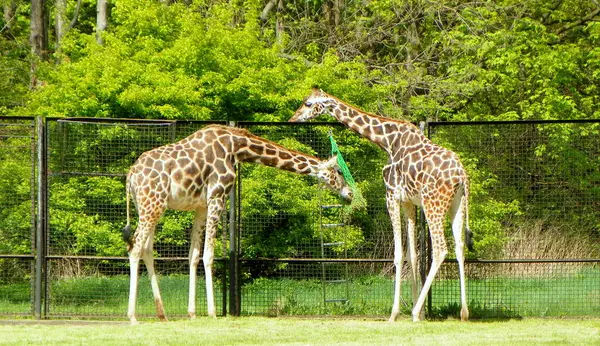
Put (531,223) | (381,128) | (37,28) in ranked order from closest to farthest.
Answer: (381,128) < (531,223) < (37,28)

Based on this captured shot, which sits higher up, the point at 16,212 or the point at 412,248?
the point at 16,212

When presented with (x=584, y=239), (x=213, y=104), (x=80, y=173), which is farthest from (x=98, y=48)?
(x=584, y=239)

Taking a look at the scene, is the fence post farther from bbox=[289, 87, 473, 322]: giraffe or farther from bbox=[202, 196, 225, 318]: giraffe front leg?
bbox=[289, 87, 473, 322]: giraffe

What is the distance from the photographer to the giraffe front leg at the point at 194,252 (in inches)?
501

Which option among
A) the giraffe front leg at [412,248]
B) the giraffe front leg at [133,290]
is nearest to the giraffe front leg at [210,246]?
the giraffe front leg at [133,290]

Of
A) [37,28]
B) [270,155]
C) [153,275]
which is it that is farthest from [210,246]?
[37,28]

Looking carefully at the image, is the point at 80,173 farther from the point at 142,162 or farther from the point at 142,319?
the point at 142,319

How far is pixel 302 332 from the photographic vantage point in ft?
37.8

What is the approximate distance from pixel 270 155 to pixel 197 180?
1.06m

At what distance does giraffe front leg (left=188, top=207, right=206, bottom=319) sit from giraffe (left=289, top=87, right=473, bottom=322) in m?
2.34

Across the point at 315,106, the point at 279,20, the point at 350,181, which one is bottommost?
the point at 350,181

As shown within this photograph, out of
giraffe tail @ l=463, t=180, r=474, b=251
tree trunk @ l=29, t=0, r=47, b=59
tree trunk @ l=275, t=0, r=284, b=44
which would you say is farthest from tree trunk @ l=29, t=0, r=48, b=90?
giraffe tail @ l=463, t=180, r=474, b=251

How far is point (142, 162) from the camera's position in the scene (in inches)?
493

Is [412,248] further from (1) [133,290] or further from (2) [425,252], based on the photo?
(1) [133,290]
